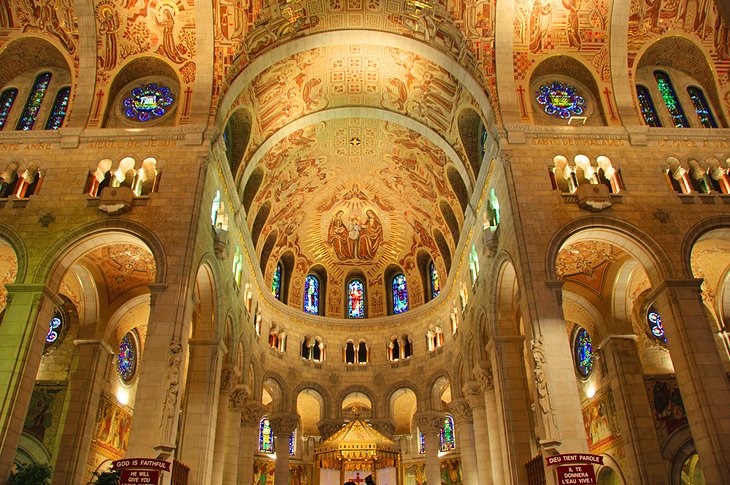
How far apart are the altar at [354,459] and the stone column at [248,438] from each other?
2.94 m

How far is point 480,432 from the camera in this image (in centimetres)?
2250

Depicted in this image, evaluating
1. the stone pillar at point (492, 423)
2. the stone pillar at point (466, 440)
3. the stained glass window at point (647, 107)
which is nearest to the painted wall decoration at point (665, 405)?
the stone pillar at point (492, 423)

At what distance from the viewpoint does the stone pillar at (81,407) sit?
1822cm

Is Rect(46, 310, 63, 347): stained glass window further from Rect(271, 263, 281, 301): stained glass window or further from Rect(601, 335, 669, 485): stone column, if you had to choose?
Rect(601, 335, 669, 485): stone column

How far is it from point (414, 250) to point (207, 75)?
15.8 metres

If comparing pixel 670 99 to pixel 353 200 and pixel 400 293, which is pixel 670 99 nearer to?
pixel 353 200

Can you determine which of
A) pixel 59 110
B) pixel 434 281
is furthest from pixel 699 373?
pixel 59 110

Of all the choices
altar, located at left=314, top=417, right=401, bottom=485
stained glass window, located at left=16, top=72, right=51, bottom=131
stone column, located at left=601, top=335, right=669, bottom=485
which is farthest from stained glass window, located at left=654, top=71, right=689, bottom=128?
stained glass window, located at left=16, top=72, right=51, bottom=131

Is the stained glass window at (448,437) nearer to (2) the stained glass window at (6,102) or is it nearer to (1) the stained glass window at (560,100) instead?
(1) the stained glass window at (560,100)

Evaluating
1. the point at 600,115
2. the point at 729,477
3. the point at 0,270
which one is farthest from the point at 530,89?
the point at 0,270

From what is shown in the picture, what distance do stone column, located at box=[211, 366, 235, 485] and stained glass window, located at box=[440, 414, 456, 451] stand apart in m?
13.7

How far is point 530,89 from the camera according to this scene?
67.2 feet

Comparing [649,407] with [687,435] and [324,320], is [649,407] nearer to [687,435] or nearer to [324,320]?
[687,435]

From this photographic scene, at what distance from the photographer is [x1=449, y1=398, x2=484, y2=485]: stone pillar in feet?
79.8
